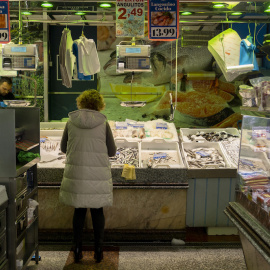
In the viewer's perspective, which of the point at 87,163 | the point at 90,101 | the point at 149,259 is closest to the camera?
the point at 87,163

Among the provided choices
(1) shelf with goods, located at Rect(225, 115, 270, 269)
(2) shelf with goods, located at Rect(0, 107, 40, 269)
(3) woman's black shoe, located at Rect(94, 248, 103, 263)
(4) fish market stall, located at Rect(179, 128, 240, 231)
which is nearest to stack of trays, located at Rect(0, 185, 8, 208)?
(2) shelf with goods, located at Rect(0, 107, 40, 269)

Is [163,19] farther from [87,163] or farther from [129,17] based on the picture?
[87,163]

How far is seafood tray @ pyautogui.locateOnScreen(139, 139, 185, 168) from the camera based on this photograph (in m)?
5.49

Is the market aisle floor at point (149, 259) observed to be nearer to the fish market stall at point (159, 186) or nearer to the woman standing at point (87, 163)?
the fish market stall at point (159, 186)

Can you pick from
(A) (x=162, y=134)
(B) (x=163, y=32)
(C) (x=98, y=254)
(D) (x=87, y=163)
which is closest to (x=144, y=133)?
(A) (x=162, y=134)

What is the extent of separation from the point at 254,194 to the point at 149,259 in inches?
73.2

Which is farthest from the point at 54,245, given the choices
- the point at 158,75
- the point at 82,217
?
the point at 158,75

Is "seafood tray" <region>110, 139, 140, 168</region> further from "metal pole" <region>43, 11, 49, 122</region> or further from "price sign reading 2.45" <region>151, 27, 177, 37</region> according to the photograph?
"metal pole" <region>43, 11, 49, 122</region>

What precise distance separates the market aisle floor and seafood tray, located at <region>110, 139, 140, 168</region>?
1.18 meters

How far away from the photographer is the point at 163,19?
5.38 meters

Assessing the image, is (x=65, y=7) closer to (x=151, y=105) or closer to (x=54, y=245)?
(x=151, y=105)

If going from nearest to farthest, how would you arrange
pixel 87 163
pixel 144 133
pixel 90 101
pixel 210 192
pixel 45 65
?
1. pixel 87 163
2. pixel 90 101
3. pixel 210 192
4. pixel 144 133
5. pixel 45 65

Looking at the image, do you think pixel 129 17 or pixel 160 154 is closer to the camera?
pixel 129 17

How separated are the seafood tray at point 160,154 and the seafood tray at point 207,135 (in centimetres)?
50
